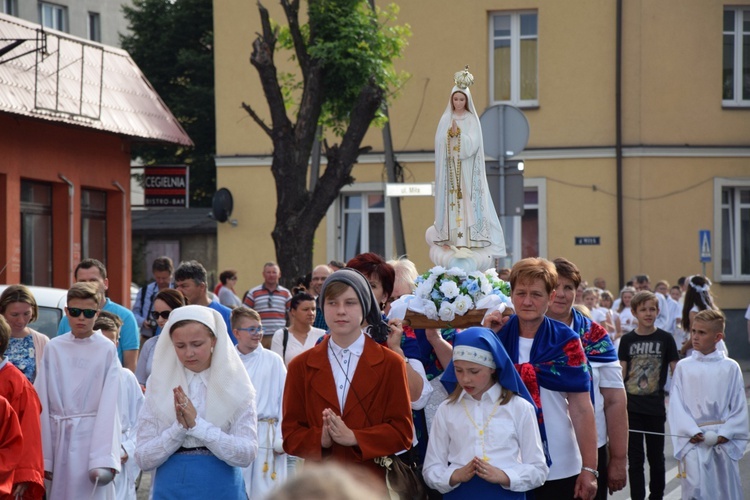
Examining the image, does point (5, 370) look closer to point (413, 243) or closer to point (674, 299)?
point (674, 299)

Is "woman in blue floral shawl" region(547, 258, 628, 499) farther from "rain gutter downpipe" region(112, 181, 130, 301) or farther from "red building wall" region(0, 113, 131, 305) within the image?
"rain gutter downpipe" region(112, 181, 130, 301)

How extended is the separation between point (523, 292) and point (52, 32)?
15.8m

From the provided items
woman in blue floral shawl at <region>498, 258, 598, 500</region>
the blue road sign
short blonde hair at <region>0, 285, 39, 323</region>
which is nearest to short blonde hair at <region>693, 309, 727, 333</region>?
woman in blue floral shawl at <region>498, 258, 598, 500</region>

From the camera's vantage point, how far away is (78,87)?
2111 centimetres

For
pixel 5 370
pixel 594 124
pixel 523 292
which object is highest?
pixel 594 124

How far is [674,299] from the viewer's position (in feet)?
77.8

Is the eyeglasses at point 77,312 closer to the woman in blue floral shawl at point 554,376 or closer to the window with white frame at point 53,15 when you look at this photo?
the woman in blue floral shawl at point 554,376

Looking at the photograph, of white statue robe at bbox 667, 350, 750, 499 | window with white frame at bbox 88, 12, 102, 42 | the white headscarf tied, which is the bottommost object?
white statue robe at bbox 667, 350, 750, 499

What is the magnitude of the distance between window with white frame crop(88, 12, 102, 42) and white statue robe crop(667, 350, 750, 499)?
37384mm

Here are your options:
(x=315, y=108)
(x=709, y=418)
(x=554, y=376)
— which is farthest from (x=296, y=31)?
(x=554, y=376)

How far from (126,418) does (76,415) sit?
45 cm

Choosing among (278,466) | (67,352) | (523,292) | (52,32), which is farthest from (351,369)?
(52,32)

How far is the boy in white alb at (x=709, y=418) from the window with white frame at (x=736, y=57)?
19552 mm

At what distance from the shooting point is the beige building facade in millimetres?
28172
